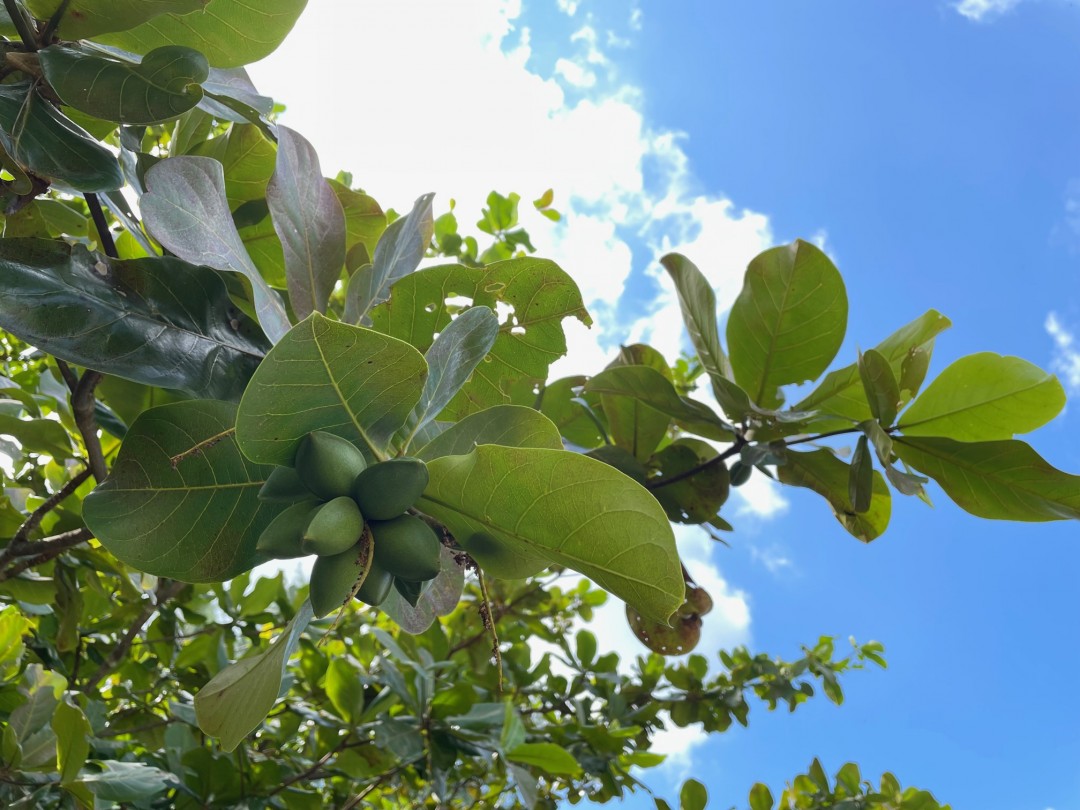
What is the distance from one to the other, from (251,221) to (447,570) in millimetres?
739

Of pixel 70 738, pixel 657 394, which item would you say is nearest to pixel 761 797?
pixel 657 394

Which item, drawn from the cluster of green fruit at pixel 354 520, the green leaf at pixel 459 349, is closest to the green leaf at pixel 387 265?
the green leaf at pixel 459 349

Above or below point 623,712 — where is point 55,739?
below

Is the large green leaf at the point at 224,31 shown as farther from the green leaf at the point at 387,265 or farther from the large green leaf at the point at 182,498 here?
the large green leaf at the point at 182,498

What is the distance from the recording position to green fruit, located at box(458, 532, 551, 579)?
2.75 feet

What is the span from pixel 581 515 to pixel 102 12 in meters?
0.83

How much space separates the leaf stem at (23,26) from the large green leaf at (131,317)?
0.97 feet

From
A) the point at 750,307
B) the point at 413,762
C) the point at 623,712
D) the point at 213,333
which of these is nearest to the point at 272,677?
the point at 213,333

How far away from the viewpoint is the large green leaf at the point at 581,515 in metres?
0.72

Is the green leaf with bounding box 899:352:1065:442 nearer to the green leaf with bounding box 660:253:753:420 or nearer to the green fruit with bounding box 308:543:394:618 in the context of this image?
the green leaf with bounding box 660:253:753:420

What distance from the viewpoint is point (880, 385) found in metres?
1.37

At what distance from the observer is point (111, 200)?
1210 mm

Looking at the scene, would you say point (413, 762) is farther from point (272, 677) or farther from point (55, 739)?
point (272, 677)

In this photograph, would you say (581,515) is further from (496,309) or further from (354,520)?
(496,309)
